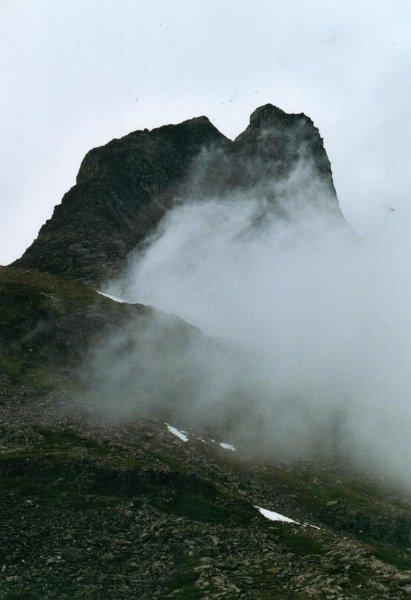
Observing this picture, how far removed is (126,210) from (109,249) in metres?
28.4

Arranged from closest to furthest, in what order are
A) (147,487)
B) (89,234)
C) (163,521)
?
(163,521), (147,487), (89,234)

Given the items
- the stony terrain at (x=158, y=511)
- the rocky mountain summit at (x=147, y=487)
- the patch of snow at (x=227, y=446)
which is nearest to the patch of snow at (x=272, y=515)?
the rocky mountain summit at (x=147, y=487)

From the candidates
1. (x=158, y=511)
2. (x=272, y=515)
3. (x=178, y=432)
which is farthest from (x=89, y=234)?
(x=158, y=511)

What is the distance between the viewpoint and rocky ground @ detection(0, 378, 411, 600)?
3594 cm

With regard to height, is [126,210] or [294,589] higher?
[126,210]

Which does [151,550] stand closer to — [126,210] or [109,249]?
[109,249]

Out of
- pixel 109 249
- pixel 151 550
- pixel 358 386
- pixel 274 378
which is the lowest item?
pixel 151 550

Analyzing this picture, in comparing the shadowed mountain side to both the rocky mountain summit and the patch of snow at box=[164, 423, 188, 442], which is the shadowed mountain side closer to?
the rocky mountain summit

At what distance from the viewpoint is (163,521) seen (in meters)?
45.9

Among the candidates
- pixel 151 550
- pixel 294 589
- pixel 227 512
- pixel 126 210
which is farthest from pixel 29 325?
pixel 126 210

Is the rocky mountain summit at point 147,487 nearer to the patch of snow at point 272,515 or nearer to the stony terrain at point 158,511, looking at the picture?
the stony terrain at point 158,511

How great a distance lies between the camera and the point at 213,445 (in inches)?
3216

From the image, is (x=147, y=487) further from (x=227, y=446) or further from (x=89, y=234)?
(x=89, y=234)

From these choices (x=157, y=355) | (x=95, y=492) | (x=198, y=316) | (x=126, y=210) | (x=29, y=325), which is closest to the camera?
(x=95, y=492)
